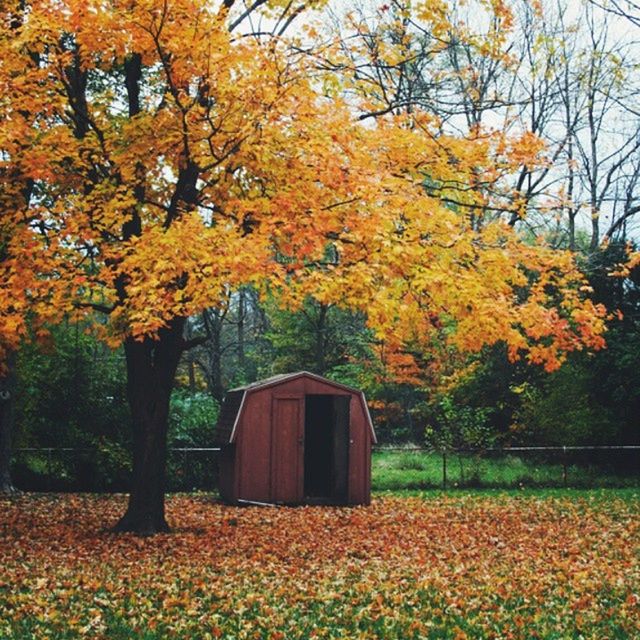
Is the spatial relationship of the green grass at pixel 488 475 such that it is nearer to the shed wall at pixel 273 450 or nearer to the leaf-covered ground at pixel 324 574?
the shed wall at pixel 273 450

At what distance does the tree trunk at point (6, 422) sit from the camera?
55.6 feet

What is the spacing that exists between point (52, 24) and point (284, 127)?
9.81ft

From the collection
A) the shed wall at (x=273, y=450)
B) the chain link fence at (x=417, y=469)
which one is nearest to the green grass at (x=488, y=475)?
the chain link fence at (x=417, y=469)

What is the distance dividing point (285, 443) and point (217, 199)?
21.3ft

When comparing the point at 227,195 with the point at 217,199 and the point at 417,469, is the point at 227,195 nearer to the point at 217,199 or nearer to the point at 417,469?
the point at 217,199

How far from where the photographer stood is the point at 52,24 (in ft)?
35.2

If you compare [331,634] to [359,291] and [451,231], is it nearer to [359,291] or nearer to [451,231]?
[359,291]

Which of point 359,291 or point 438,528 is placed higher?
point 359,291

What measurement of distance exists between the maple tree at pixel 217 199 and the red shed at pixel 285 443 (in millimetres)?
4545

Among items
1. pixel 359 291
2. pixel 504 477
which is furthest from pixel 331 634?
pixel 504 477

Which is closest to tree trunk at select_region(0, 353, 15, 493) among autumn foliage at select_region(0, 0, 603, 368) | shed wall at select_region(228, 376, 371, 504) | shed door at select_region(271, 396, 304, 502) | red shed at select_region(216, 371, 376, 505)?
red shed at select_region(216, 371, 376, 505)

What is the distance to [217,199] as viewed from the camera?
12.5m

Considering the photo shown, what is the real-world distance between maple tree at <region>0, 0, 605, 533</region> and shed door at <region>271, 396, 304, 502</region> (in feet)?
15.9

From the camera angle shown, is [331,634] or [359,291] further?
[359,291]
